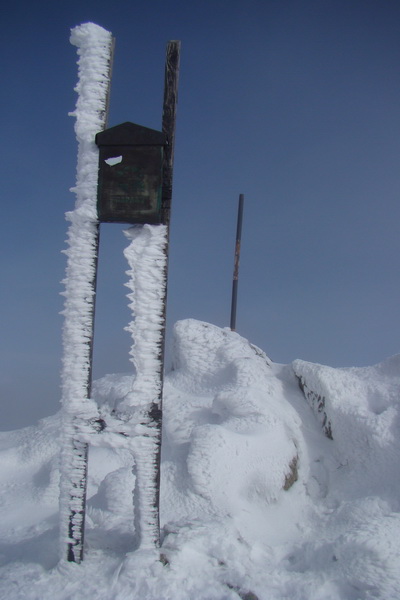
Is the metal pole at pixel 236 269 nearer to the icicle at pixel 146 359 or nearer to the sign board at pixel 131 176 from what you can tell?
the icicle at pixel 146 359

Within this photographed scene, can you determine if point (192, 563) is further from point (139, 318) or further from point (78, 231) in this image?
point (78, 231)

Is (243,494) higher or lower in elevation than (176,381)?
lower

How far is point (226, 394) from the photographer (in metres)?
6.16

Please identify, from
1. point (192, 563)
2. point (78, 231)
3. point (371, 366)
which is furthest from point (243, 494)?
point (78, 231)

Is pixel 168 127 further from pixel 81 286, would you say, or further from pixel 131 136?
pixel 81 286

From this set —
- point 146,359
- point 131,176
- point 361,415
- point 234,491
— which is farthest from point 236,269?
point 146,359

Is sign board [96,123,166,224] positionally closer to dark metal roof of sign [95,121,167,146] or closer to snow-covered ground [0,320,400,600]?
dark metal roof of sign [95,121,167,146]

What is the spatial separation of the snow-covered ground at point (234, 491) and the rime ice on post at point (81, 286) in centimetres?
23

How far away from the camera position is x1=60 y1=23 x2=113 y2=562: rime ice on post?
3.79m

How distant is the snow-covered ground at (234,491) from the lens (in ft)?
11.5

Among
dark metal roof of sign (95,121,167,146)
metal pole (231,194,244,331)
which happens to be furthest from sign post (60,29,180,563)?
metal pole (231,194,244,331)

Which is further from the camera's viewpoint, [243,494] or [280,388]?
[280,388]

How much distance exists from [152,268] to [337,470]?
12.7 ft

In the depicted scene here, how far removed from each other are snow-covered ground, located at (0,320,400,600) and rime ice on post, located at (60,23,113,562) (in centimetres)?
23
